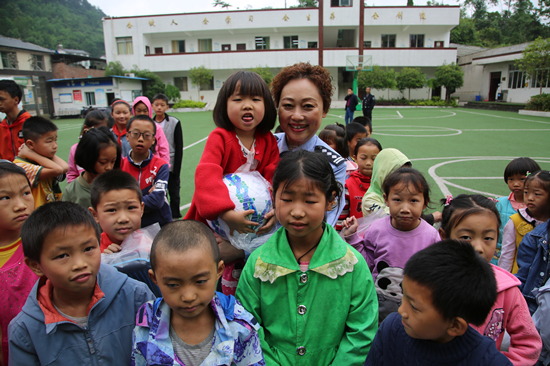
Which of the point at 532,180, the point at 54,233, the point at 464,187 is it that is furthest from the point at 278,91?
the point at 464,187

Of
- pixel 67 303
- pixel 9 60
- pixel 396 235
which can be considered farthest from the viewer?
pixel 9 60

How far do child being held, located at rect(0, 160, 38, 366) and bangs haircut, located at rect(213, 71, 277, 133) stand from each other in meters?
1.27

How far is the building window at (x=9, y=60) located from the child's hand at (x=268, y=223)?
39514mm

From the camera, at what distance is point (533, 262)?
92.2 inches

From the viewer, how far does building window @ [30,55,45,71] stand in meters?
33.6

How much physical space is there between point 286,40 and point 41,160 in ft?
124

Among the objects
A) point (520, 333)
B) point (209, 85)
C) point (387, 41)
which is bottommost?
point (520, 333)

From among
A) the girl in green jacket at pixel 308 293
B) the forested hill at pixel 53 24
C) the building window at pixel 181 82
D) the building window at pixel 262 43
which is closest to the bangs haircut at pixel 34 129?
the girl in green jacket at pixel 308 293

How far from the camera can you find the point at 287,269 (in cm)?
159

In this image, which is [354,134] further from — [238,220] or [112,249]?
[112,249]

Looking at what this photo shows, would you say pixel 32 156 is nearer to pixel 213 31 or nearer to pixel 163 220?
pixel 163 220

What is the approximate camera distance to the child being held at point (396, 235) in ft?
Result: 7.05

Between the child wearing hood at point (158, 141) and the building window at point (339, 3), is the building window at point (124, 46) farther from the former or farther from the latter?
the child wearing hood at point (158, 141)

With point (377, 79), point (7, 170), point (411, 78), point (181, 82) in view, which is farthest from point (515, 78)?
point (7, 170)
